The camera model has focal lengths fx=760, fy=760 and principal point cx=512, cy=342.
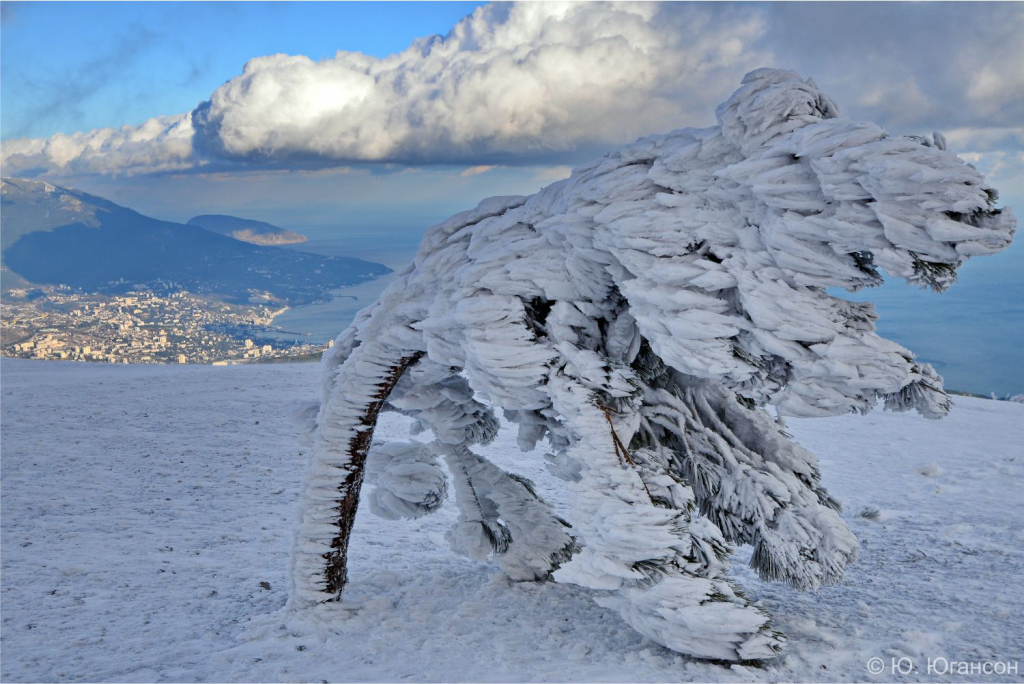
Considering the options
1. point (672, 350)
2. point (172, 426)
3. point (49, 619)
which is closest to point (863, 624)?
point (672, 350)

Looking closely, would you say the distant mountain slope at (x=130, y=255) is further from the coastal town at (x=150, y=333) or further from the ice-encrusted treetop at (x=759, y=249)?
the ice-encrusted treetop at (x=759, y=249)

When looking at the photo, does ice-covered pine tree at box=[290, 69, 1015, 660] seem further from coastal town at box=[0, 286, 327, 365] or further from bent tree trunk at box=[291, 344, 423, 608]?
coastal town at box=[0, 286, 327, 365]

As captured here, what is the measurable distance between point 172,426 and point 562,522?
6.26 metres

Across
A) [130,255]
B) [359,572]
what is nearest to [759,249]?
[359,572]

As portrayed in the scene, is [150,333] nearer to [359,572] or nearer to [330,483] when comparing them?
[359,572]

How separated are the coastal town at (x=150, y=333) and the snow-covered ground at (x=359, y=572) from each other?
24.1 feet

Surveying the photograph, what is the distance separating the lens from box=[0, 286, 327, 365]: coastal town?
22.2 metres

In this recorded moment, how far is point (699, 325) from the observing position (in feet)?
11.7

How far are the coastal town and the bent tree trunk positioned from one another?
1179 cm

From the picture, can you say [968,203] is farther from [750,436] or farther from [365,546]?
[365,546]

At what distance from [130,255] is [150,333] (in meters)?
73.1

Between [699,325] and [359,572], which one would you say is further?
[359,572]

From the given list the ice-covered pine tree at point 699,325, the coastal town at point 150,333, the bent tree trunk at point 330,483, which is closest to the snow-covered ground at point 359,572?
the bent tree trunk at point 330,483

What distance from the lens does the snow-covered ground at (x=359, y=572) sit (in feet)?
13.9
